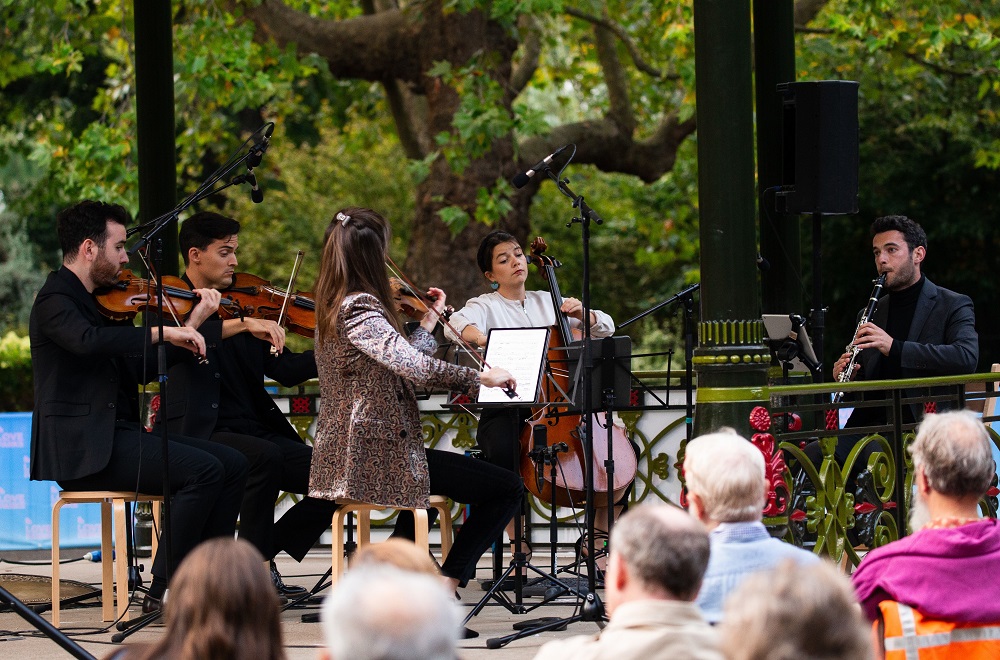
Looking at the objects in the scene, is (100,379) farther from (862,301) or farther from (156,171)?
(862,301)

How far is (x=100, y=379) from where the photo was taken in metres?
5.61

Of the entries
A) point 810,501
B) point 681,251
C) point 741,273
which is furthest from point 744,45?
point 681,251

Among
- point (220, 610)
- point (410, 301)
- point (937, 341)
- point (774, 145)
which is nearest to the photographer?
point (220, 610)

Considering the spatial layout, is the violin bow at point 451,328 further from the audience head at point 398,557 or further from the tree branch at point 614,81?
the tree branch at point 614,81

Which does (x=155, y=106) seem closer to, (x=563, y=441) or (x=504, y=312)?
(x=504, y=312)

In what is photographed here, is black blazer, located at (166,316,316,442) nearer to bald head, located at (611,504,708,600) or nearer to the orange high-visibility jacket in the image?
the orange high-visibility jacket

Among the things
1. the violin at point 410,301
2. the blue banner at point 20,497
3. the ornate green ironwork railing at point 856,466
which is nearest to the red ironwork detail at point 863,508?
the ornate green ironwork railing at point 856,466

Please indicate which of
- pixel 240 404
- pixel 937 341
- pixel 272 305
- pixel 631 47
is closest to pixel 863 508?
pixel 937 341

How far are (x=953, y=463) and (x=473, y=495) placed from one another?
2.66m

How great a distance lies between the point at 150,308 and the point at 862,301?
42.8ft

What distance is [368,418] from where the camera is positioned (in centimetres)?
521

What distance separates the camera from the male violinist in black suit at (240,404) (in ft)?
19.5

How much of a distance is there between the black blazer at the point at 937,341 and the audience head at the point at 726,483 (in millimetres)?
3367

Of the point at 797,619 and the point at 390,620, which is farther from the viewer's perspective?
the point at 797,619
